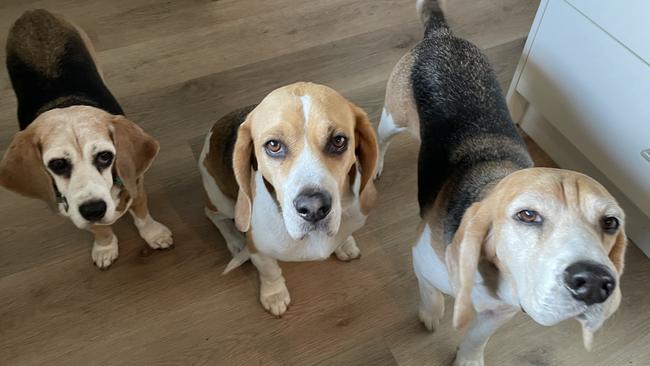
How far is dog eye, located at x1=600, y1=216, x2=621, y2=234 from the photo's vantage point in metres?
1.36

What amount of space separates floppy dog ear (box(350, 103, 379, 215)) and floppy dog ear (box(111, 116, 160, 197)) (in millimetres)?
849

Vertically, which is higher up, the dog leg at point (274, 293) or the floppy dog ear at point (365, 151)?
the floppy dog ear at point (365, 151)

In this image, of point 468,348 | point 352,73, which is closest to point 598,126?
point 468,348

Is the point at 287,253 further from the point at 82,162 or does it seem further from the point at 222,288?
the point at 82,162

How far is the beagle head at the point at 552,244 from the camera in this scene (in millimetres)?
1286

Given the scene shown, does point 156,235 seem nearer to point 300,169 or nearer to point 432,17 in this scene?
point 300,169

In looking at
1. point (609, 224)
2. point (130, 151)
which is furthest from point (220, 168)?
point (609, 224)

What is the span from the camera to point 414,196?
2736mm

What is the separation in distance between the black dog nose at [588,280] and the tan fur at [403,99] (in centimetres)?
108

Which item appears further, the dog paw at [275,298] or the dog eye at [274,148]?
the dog paw at [275,298]

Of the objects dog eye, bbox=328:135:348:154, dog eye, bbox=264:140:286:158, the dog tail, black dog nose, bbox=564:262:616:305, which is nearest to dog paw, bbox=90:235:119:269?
dog eye, bbox=264:140:286:158

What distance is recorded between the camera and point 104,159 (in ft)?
6.33

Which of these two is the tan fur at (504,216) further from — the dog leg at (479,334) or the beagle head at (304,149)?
the beagle head at (304,149)

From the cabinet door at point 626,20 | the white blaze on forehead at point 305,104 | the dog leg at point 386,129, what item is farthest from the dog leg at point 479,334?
the cabinet door at point 626,20
